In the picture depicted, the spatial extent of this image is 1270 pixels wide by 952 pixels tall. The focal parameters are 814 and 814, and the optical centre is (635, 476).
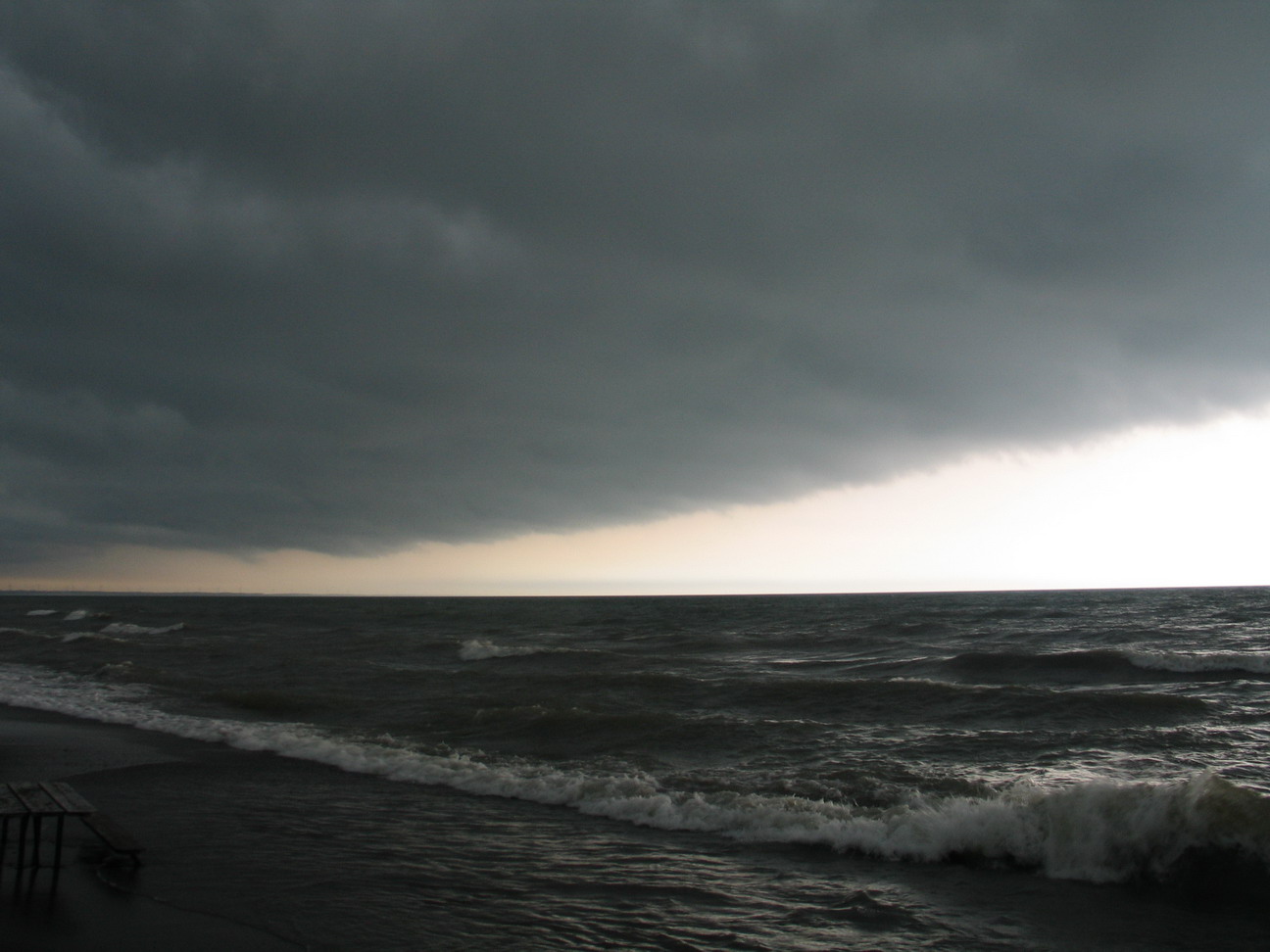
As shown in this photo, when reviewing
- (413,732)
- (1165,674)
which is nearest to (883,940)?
(413,732)

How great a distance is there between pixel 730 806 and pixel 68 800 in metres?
7.63

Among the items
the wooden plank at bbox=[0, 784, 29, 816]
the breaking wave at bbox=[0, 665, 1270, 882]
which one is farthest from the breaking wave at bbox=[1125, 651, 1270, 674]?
the wooden plank at bbox=[0, 784, 29, 816]

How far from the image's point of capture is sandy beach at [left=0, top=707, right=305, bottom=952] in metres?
6.38

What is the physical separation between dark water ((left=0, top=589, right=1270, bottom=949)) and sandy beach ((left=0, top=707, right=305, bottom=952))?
1.14 ft

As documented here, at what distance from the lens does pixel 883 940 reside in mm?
6934

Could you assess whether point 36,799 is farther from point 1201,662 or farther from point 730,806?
point 1201,662

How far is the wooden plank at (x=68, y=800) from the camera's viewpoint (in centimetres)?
763

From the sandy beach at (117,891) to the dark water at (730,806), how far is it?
0.35 m

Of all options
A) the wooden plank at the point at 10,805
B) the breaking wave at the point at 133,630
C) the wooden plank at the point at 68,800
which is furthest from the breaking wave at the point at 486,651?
the breaking wave at the point at 133,630

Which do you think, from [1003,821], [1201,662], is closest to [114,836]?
[1003,821]

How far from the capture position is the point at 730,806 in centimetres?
1108

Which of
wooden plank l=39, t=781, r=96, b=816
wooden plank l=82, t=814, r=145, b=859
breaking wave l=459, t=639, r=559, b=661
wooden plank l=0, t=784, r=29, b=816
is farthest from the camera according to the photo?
breaking wave l=459, t=639, r=559, b=661

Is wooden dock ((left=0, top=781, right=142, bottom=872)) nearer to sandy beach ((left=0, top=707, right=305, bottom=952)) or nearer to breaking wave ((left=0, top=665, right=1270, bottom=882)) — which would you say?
sandy beach ((left=0, top=707, right=305, bottom=952))

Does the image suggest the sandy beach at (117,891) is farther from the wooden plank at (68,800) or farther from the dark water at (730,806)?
the wooden plank at (68,800)
